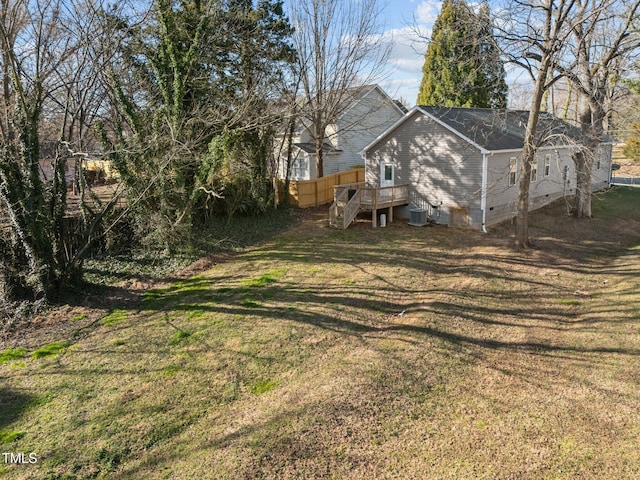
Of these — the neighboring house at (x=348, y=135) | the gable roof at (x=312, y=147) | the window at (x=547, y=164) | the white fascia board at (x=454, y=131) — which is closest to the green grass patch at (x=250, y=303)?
the white fascia board at (x=454, y=131)

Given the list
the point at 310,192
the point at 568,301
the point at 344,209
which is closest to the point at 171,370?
the point at 568,301

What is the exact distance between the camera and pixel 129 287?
1277 cm

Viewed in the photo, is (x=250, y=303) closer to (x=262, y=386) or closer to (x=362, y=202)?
(x=262, y=386)

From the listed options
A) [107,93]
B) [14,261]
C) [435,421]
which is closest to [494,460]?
[435,421]

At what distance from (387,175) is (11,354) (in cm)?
1703

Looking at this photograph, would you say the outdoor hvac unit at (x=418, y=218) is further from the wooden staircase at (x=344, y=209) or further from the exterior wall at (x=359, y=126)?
the exterior wall at (x=359, y=126)

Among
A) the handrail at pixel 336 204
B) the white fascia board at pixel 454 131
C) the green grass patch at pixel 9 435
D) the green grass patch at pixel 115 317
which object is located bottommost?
the green grass patch at pixel 9 435

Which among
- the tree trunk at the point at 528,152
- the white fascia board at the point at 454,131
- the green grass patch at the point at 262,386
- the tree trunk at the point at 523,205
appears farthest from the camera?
the white fascia board at the point at 454,131

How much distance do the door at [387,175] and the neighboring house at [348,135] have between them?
18.0 feet

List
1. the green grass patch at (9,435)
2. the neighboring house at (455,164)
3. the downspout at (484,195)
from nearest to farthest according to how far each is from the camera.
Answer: the green grass patch at (9,435) → the downspout at (484,195) → the neighboring house at (455,164)

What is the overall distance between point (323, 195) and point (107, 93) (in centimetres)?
1201

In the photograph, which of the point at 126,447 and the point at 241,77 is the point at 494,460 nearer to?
the point at 126,447

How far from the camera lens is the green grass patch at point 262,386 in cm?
741

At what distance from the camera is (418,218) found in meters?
19.6
